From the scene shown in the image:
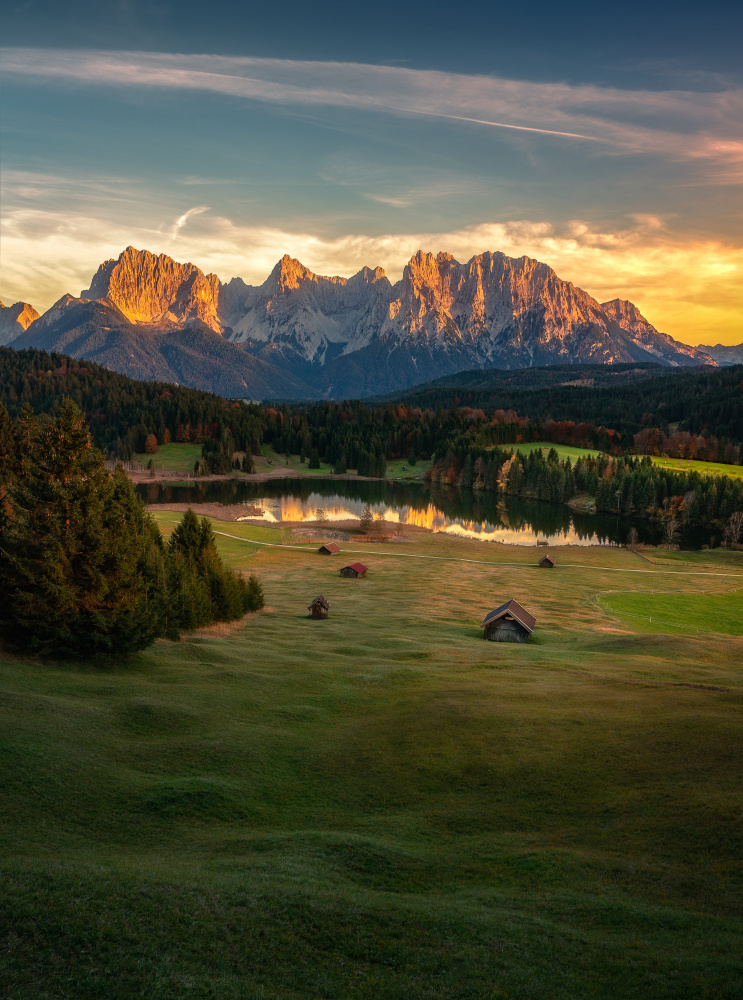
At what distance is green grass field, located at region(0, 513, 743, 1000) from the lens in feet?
42.3

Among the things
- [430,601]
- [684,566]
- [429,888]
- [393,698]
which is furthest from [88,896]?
[684,566]

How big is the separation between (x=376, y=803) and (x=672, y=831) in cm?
971

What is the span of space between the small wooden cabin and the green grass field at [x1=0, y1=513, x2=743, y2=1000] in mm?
61672

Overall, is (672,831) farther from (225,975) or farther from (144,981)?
(144,981)

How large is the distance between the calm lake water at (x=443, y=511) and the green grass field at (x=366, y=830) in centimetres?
9509

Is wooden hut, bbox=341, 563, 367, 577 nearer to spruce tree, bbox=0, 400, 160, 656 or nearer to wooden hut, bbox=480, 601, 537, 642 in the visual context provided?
wooden hut, bbox=480, 601, 537, 642

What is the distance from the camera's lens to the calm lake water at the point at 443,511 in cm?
13700

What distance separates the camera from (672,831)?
19.4m

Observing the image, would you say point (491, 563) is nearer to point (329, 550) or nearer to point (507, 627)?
point (329, 550)

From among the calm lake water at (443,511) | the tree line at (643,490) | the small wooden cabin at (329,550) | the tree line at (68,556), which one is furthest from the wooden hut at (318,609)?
the tree line at (643,490)

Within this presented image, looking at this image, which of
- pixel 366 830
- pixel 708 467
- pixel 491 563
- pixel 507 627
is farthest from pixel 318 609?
pixel 708 467

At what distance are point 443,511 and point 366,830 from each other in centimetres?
14480

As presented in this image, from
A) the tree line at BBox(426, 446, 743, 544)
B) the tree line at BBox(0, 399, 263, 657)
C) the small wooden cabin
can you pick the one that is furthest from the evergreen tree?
the tree line at BBox(426, 446, 743, 544)

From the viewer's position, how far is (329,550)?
10519 cm
